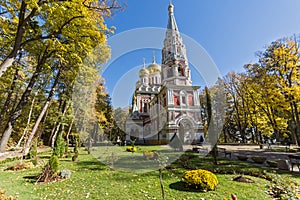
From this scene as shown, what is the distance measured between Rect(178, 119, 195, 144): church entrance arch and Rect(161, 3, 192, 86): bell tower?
705cm

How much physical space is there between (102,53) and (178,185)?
14.2 meters

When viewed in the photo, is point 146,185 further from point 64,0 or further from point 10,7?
→ point 10,7

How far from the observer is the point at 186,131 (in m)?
24.7

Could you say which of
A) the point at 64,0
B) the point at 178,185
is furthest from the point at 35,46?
the point at 178,185

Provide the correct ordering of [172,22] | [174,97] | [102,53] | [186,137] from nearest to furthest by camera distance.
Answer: [102,53] → [186,137] → [174,97] → [172,22]

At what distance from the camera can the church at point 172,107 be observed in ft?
80.4

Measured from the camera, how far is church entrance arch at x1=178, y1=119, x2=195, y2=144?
24.1 metres

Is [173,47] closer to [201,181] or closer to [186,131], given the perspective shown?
[186,131]

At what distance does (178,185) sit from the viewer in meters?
5.60

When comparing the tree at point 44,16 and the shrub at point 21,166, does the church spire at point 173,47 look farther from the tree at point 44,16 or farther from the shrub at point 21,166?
Result: the shrub at point 21,166

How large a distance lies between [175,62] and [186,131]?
12514mm

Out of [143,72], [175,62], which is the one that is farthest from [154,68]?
[175,62]

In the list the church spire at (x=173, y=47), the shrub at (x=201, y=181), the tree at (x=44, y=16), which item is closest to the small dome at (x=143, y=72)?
the church spire at (x=173, y=47)

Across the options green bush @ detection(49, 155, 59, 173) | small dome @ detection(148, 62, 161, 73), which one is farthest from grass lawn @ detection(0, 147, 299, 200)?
small dome @ detection(148, 62, 161, 73)
